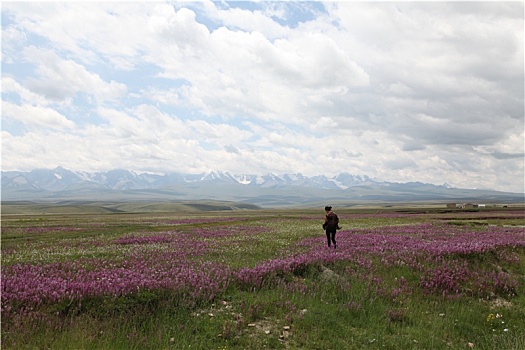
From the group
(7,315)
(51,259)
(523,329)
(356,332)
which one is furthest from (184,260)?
(523,329)

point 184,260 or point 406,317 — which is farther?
point 184,260

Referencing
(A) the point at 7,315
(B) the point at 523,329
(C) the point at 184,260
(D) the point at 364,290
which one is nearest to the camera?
(A) the point at 7,315

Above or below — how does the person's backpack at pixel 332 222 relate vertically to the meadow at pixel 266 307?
above

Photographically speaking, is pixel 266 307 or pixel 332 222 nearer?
pixel 266 307

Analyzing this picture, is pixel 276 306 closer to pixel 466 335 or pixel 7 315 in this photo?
pixel 466 335

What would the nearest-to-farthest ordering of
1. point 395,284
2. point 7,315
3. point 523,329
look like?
1. point 7,315
2. point 523,329
3. point 395,284

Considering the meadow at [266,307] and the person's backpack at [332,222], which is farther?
the person's backpack at [332,222]

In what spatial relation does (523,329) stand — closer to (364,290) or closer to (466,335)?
(466,335)

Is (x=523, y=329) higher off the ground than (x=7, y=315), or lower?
lower

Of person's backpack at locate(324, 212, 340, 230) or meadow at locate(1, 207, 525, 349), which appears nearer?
meadow at locate(1, 207, 525, 349)

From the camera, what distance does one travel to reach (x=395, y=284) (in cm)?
1402

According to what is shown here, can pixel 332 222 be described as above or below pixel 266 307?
above

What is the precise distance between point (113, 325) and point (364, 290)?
347 inches

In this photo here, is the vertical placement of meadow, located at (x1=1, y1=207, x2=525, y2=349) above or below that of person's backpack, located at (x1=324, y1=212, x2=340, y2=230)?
below
